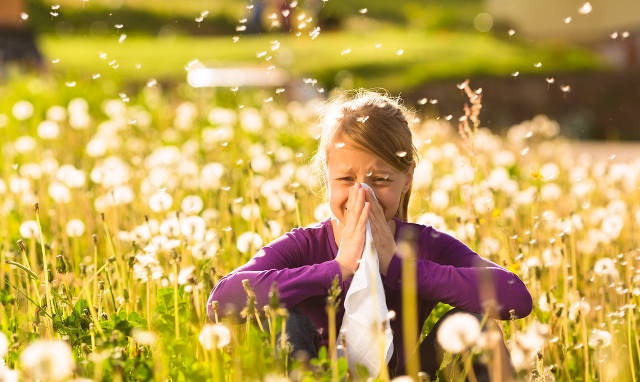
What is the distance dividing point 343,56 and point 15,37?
4634mm

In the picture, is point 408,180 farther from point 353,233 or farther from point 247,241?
point 247,241

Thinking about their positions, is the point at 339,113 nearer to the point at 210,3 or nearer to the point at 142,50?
the point at 142,50

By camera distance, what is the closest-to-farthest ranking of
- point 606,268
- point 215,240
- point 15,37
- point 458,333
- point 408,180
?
point 458,333
point 408,180
point 606,268
point 215,240
point 15,37

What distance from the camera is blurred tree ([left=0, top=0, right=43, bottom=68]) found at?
48.5ft

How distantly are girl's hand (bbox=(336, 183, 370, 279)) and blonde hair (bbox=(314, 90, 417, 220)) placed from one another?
17 centimetres

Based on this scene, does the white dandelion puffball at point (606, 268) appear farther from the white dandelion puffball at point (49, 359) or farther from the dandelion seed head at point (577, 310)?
the white dandelion puffball at point (49, 359)

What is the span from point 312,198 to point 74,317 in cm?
191

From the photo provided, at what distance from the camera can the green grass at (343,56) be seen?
44.6 ft

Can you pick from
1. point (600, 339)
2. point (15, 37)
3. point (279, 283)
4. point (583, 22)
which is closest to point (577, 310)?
point (600, 339)

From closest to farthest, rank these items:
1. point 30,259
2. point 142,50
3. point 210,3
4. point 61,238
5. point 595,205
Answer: point 30,259 < point 61,238 < point 595,205 < point 142,50 < point 210,3

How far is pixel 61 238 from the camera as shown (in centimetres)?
424

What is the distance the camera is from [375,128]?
2848 mm

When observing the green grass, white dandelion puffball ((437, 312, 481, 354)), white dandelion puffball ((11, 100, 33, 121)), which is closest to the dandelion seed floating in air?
white dandelion puffball ((437, 312, 481, 354))

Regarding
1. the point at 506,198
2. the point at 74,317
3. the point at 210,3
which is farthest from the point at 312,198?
the point at 210,3
